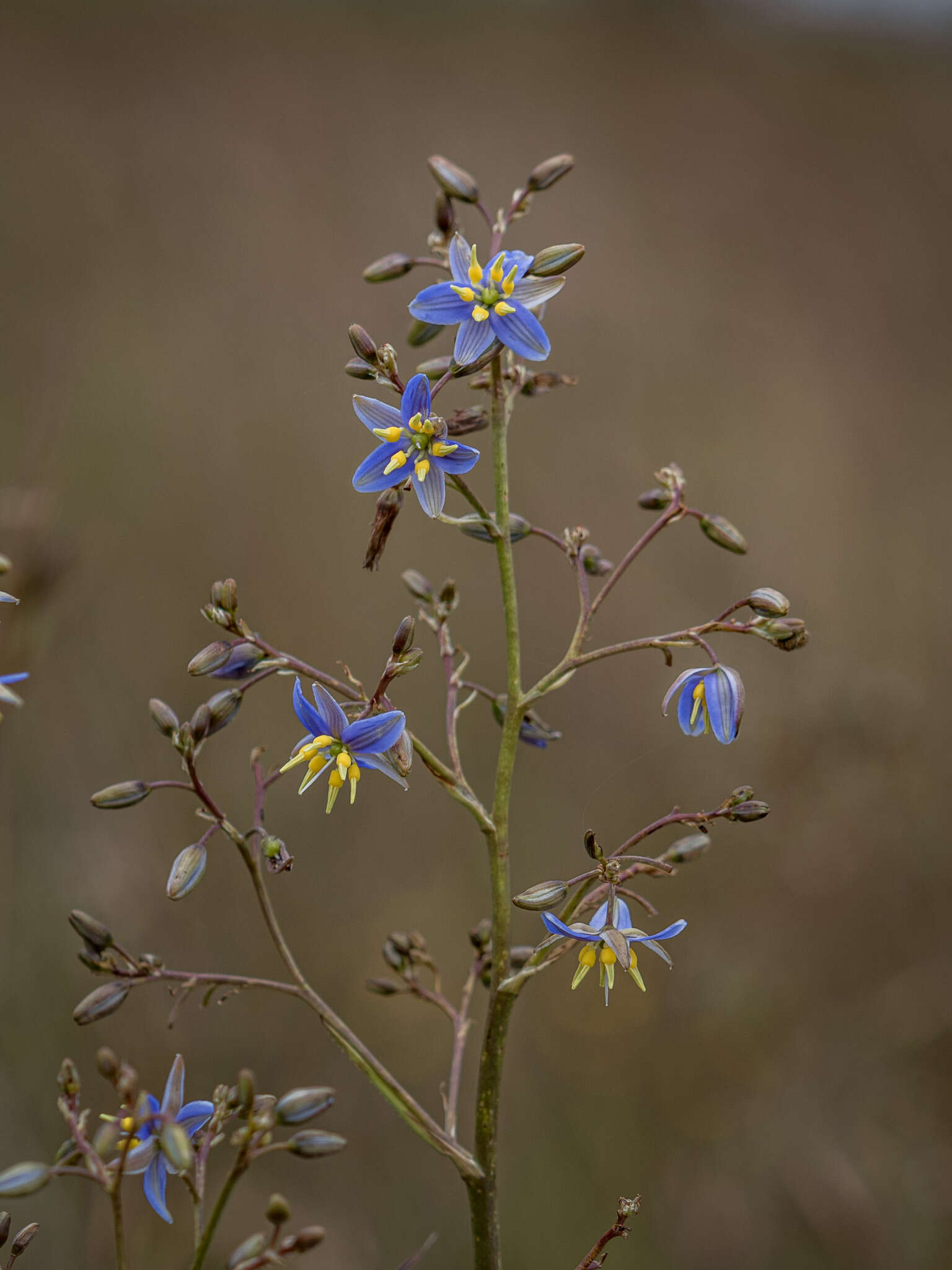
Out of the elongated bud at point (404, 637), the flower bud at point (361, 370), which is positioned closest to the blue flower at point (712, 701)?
the elongated bud at point (404, 637)

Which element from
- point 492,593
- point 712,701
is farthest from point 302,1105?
point 492,593

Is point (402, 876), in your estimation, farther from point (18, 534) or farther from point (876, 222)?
point (876, 222)

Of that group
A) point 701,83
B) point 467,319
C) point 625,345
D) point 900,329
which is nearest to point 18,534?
point 467,319

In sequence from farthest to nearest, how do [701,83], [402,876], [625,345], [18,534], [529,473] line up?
[701,83] < [625,345] < [529,473] < [402,876] < [18,534]

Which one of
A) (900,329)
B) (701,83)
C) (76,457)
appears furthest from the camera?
(701,83)

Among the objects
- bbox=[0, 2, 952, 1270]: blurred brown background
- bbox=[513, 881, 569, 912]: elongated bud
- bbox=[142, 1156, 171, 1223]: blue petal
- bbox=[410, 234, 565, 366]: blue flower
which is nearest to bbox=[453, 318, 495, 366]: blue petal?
bbox=[410, 234, 565, 366]: blue flower

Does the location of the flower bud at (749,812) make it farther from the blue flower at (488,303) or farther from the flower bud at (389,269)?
the flower bud at (389,269)
